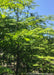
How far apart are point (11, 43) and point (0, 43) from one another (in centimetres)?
61

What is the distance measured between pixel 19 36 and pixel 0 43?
1.59 metres

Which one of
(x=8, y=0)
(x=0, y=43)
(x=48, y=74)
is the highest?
(x=8, y=0)

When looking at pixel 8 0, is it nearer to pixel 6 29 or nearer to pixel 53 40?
pixel 6 29

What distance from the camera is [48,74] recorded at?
15016 mm

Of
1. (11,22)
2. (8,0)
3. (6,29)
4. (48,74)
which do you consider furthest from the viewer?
(48,74)

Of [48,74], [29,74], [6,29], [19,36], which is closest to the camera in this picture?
[19,36]

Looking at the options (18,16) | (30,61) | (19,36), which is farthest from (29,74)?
(19,36)

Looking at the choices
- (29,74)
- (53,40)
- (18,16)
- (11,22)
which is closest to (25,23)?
(11,22)

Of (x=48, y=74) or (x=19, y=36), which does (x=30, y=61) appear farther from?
(x=48, y=74)

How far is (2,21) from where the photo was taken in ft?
22.2

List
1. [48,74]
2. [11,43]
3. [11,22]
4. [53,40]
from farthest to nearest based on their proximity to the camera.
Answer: [53,40], [48,74], [11,22], [11,43]

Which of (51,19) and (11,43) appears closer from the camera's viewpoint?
(11,43)

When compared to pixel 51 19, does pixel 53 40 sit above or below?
below

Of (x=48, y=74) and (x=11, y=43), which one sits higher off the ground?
(x=11, y=43)
